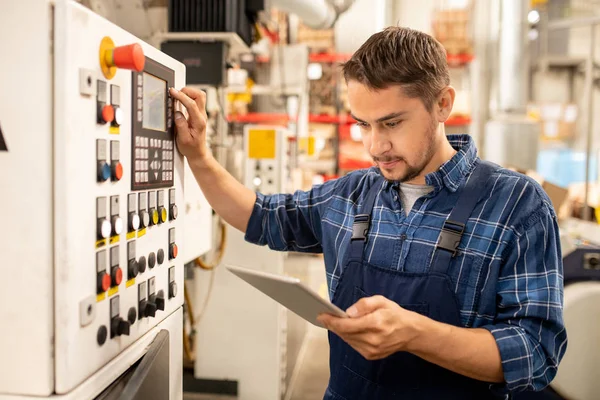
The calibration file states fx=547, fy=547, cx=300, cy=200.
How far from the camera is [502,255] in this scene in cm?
124

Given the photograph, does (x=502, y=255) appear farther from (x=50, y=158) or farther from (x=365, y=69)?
(x=50, y=158)

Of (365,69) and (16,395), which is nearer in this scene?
(16,395)

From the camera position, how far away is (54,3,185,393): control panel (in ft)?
2.74

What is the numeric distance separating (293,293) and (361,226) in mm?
440

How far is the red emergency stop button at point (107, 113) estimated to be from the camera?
920 mm

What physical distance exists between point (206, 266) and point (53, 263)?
7.20 ft

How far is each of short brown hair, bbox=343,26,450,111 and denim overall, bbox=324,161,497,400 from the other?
0.25 m

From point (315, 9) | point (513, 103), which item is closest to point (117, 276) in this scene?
point (315, 9)

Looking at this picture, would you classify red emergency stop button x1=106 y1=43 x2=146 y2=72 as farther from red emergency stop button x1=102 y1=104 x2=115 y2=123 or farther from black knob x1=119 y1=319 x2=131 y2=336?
black knob x1=119 y1=319 x2=131 y2=336

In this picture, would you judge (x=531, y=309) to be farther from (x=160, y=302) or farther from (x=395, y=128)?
(x=160, y=302)

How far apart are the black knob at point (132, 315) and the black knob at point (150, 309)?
0.13 feet

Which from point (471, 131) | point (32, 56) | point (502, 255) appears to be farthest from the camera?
point (471, 131)

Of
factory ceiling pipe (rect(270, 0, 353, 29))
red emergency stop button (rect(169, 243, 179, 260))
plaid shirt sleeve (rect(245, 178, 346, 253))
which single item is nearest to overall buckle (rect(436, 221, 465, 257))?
plaid shirt sleeve (rect(245, 178, 346, 253))

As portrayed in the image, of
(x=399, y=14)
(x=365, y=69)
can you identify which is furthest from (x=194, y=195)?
(x=399, y=14)
